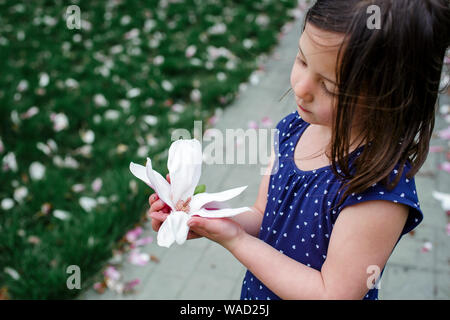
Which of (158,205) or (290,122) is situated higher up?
(290,122)

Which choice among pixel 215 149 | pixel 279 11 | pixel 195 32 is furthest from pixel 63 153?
pixel 279 11

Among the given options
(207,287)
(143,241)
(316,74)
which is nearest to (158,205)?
(316,74)

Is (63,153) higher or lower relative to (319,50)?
lower

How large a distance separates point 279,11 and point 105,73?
2.08 m

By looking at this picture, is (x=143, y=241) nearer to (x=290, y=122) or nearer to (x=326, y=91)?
(x=290, y=122)

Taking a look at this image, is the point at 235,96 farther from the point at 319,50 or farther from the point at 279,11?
the point at 319,50

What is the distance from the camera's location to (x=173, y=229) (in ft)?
2.94

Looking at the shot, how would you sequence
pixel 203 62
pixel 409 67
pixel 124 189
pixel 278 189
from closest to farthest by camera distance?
pixel 409 67, pixel 278 189, pixel 124 189, pixel 203 62

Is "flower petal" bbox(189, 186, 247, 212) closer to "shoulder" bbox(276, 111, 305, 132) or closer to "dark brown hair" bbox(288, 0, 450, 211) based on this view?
"dark brown hair" bbox(288, 0, 450, 211)

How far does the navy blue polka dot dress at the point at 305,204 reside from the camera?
0.90m

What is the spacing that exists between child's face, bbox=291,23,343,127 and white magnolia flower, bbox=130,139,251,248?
8.6 inches

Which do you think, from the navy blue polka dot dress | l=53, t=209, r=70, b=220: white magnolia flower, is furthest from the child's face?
l=53, t=209, r=70, b=220: white magnolia flower

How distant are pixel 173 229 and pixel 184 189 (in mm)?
105

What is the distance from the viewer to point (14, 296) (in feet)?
6.41
